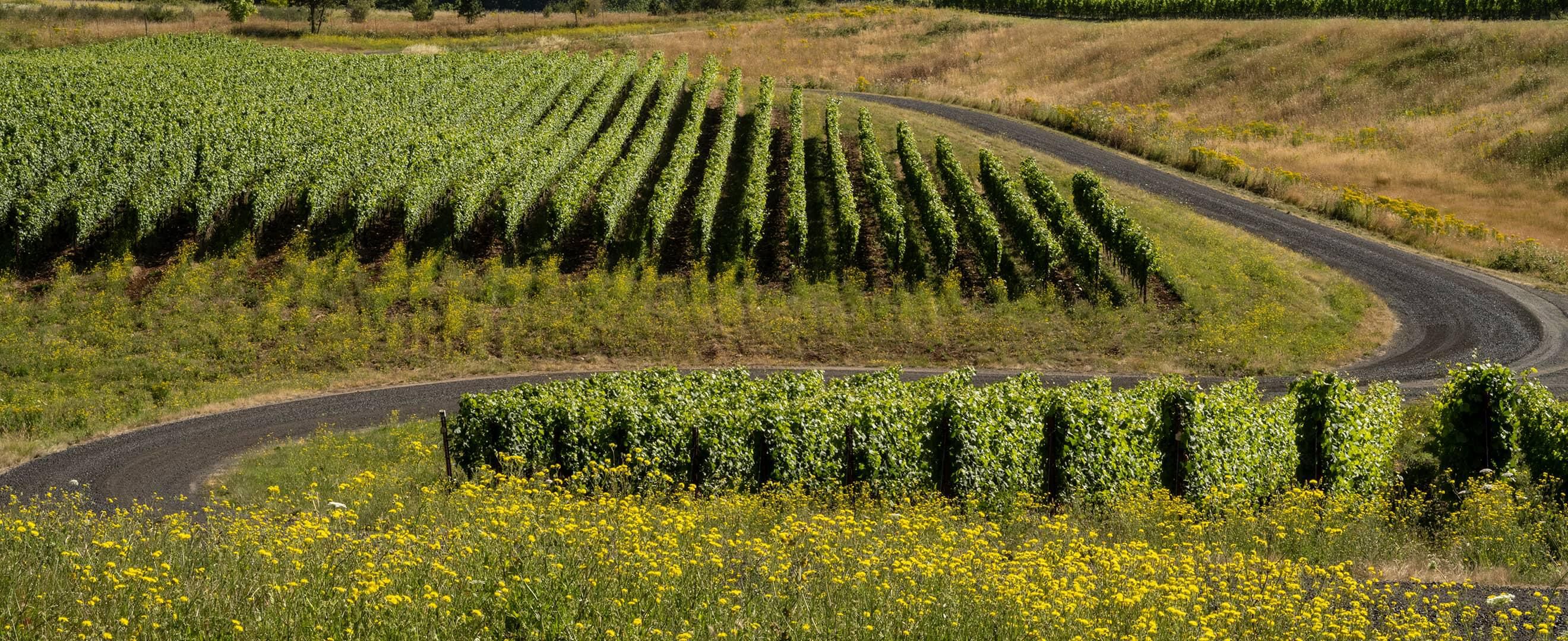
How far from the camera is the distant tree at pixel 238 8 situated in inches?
3295

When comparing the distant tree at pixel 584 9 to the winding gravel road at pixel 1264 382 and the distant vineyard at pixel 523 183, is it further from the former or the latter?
the winding gravel road at pixel 1264 382

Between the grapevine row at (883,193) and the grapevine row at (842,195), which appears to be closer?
the grapevine row at (883,193)

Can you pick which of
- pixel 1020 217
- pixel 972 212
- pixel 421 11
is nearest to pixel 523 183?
pixel 972 212

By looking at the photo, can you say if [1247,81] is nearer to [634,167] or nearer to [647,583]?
[634,167]

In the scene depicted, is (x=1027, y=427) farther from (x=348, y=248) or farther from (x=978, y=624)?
(x=348, y=248)

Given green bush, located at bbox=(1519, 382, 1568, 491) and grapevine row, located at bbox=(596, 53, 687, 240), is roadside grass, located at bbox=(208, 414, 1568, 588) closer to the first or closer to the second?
green bush, located at bbox=(1519, 382, 1568, 491)

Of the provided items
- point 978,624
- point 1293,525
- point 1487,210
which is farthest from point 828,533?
point 1487,210

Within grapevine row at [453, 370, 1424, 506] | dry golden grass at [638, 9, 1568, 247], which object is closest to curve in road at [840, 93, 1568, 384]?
dry golden grass at [638, 9, 1568, 247]

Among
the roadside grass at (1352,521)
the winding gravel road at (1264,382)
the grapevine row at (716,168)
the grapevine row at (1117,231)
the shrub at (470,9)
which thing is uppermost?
the shrub at (470,9)

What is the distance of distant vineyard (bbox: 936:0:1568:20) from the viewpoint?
85250 mm

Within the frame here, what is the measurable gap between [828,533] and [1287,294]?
3081cm

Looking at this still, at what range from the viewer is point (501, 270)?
41.4m

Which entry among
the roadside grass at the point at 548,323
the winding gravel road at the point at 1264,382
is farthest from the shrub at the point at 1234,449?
the roadside grass at the point at 548,323

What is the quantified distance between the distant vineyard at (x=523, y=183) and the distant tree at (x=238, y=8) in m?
27.3
